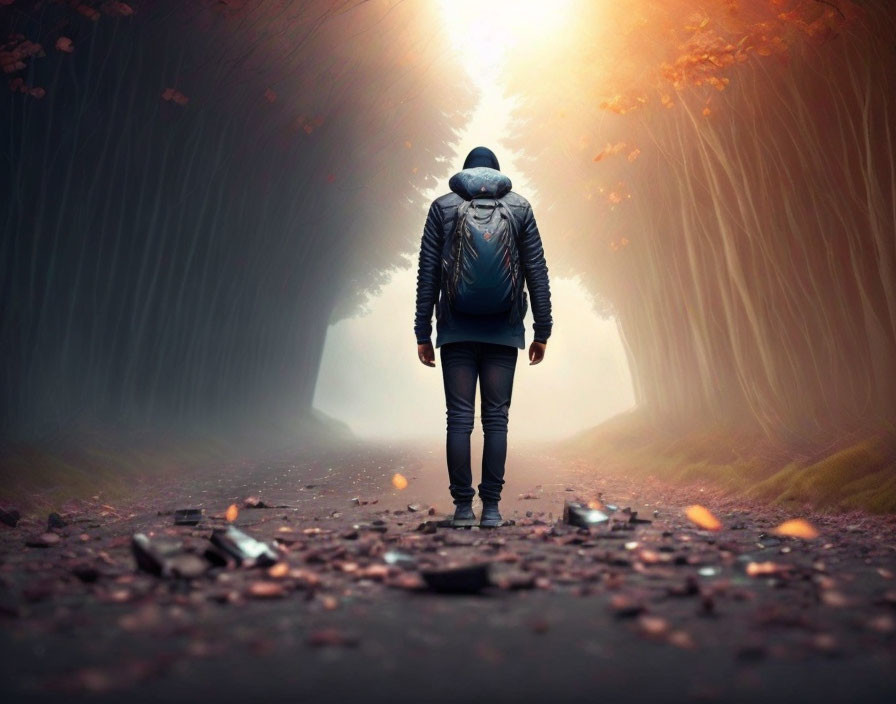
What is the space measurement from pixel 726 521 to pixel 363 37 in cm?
1060

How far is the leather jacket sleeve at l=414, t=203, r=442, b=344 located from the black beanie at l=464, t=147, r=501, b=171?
1.68 ft

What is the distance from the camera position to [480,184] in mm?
6410

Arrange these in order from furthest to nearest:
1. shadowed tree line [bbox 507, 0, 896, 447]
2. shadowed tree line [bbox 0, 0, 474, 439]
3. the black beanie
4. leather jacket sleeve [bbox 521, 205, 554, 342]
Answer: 1. shadowed tree line [bbox 0, 0, 474, 439]
2. shadowed tree line [bbox 507, 0, 896, 447]
3. the black beanie
4. leather jacket sleeve [bbox 521, 205, 554, 342]

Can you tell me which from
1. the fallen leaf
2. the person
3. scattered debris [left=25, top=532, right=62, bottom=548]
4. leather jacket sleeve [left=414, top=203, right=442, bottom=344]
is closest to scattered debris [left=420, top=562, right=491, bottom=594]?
the person

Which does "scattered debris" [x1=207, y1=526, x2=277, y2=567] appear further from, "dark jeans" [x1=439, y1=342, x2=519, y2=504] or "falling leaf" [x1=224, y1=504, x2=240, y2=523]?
"falling leaf" [x1=224, y1=504, x2=240, y2=523]

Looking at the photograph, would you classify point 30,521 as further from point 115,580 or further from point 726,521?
point 726,521

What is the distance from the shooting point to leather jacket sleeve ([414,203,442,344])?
641cm

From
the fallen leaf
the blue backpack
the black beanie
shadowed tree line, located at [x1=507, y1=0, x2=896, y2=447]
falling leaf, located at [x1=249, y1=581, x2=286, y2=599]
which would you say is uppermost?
shadowed tree line, located at [x1=507, y1=0, x2=896, y2=447]

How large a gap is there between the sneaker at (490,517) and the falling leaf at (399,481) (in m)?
4.79

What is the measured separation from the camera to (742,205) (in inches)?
475

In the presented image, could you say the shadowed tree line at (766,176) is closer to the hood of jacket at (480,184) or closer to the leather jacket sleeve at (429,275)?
the hood of jacket at (480,184)

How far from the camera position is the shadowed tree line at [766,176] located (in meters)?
9.36

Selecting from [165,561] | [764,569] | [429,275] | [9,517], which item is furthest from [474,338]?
[9,517]

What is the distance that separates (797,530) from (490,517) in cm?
232
